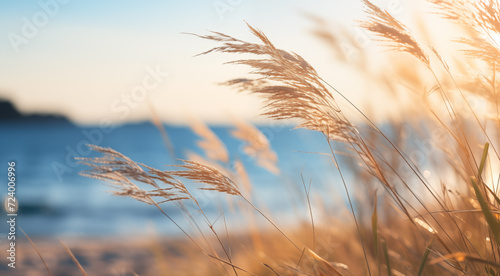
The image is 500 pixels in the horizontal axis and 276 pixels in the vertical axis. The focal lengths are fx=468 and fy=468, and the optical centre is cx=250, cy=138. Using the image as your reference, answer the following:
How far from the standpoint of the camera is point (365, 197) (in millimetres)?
3479

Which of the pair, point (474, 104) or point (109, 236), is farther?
point (109, 236)

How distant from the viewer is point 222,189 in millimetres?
1389

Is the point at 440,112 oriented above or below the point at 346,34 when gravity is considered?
below

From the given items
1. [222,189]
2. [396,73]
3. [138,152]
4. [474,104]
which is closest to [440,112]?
[396,73]

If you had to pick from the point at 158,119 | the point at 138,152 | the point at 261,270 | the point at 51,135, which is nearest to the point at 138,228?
the point at 261,270

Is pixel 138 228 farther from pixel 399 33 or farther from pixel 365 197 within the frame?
pixel 399 33

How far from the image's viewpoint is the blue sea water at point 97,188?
14.7 feet

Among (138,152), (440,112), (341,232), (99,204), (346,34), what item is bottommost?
(138,152)

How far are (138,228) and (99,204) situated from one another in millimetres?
2555

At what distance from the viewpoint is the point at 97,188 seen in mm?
16609

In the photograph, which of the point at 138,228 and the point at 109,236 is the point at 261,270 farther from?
the point at 138,228

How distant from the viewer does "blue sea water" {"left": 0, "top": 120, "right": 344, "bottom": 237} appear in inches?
176

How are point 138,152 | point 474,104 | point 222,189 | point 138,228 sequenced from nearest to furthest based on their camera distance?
point 222,189
point 474,104
point 138,228
point 138,152

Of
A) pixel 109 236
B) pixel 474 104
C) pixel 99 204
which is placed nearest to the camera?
pixel 474 104
